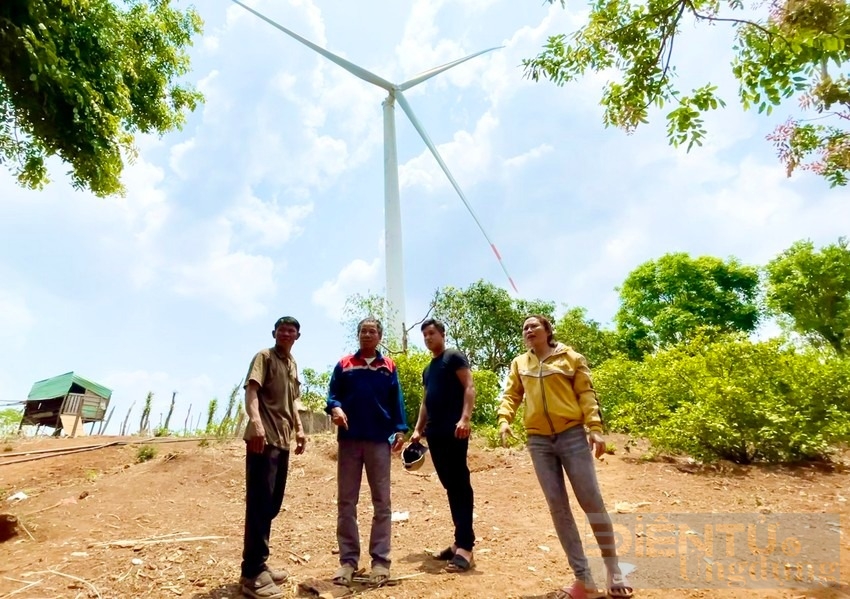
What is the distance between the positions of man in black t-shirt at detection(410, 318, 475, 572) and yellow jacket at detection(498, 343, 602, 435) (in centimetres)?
49

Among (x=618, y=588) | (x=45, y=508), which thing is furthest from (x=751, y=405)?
(x=45, y=508)

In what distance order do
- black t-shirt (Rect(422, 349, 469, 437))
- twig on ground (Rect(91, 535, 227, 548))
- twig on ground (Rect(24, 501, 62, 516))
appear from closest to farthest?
black t-shirt (Rect(422, 349, 469, 437)) → twig on ground (Rect(91, 535, 227, 548)) → twig on ground (Rect(24, 501, 62, 516))

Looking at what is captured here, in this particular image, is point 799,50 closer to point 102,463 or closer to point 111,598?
point 111,598

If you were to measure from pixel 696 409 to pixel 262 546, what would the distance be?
591 centimetres

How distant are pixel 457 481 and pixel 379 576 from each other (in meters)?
0.80

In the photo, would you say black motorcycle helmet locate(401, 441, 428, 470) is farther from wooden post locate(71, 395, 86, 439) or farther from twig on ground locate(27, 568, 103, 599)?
wooden post locate(71, 395, 86, 439)

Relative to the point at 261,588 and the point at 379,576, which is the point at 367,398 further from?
the point at 261,588

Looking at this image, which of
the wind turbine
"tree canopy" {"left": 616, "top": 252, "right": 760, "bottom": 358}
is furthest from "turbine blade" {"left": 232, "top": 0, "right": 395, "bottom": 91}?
"tree canopy" {"left": 616, "top": 252, "right": 760, "bottom": 358}

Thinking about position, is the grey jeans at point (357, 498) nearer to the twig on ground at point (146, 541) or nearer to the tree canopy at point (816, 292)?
the twig on ground at point (146, 541)

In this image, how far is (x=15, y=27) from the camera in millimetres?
4309

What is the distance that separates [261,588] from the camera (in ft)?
9.77

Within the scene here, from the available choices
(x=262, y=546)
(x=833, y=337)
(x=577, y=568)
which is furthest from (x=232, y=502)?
(x=833, y=337)

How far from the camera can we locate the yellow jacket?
2881 millimetres

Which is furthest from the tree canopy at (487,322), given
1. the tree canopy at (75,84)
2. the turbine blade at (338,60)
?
the tree canopy at (75,84)
